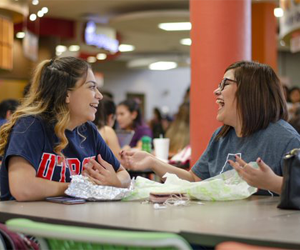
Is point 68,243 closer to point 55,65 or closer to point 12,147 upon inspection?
point 12,147

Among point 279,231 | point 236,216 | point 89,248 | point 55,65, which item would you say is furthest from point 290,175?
point 55,65

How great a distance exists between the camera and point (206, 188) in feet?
6.79

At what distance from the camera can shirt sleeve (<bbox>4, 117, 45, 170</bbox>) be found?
214 cm

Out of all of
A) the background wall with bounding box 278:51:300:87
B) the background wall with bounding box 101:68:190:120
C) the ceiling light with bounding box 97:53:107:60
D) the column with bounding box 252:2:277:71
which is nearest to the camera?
the column with bounding box 252:2:277:71

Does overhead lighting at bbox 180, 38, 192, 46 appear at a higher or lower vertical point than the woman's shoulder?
higher

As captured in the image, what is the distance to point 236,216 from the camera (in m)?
1.68

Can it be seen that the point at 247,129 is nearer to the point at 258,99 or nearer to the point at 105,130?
the point at 258,99

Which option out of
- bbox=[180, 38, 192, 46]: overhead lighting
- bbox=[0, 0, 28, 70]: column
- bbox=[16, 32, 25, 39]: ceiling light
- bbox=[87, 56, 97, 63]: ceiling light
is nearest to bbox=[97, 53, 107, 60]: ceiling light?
bbox=[87, 56, 97, 63]: ceiling light

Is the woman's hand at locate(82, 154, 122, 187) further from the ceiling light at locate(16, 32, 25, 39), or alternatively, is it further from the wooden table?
the ceiling light at locate(16, 32, 25, 39)

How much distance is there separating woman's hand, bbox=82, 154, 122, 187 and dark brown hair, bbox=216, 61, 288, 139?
64cm

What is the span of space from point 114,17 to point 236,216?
29.4ft

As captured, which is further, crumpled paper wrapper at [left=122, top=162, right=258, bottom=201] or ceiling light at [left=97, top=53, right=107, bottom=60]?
ceiling light at [left=97, top=53, right=107, bottom=60]

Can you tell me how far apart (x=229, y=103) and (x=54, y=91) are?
0.81m

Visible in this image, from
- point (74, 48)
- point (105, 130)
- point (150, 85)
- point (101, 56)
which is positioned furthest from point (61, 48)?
point (105, 130)
